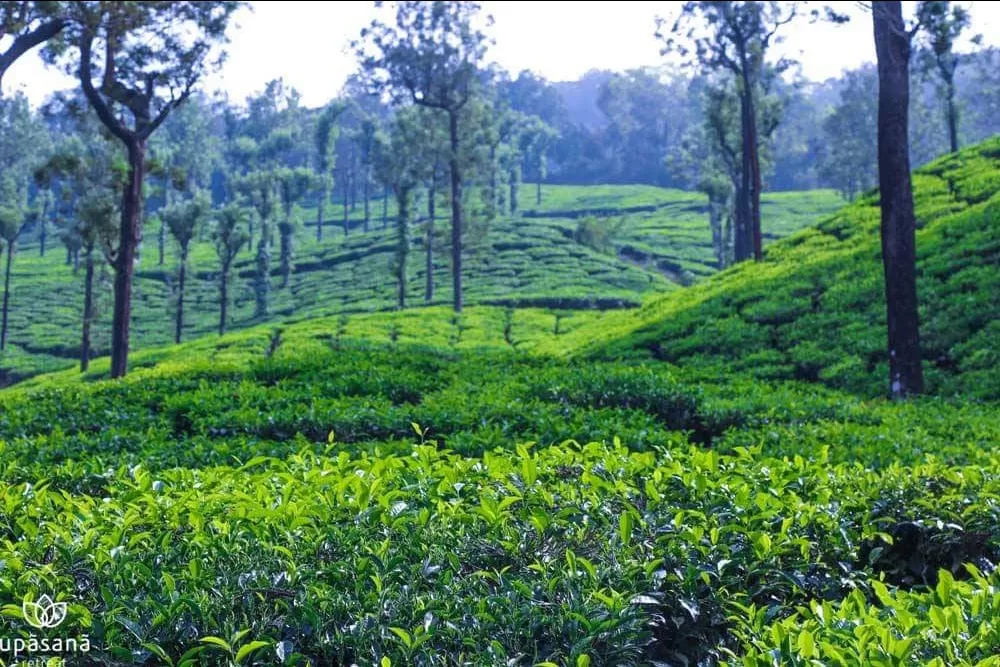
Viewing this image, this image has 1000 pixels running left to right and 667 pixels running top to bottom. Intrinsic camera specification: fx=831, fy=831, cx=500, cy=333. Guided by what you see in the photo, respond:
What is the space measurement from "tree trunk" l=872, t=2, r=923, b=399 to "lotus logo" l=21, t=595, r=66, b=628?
12260mm

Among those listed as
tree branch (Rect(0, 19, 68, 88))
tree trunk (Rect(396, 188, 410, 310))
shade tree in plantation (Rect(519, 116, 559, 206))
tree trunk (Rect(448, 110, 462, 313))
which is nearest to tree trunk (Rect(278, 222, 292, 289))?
tree trunk (Rect(396, 188, 410, 310))

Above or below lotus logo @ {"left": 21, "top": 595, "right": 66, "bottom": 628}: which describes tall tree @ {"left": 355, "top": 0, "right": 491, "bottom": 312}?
above

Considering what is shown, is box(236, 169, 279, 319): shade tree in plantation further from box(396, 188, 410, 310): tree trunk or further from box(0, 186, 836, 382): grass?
box(396, 188, 410, 310): tree trunk

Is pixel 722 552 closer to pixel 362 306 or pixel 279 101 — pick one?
pixel 362 306

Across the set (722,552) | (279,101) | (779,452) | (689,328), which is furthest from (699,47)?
(279,101)

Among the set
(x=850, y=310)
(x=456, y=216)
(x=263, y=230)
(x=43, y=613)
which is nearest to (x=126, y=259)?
(x=850, y=310)

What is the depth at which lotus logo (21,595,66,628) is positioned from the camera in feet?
12.2

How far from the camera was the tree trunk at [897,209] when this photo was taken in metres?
13.1

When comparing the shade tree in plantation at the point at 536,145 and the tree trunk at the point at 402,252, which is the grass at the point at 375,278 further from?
the shade tree in plantation at the point at 536,145

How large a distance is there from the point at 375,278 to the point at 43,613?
71.0 m

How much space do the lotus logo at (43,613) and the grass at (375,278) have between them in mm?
47078

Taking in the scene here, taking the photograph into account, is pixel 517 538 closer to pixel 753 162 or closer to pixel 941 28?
pixel 941 28

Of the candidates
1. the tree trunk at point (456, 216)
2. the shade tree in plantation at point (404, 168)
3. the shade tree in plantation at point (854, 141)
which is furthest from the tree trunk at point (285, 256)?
the shade tree in plantation at point (854, 141)

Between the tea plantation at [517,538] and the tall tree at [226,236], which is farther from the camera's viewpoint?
the tall tree at [226,236]
